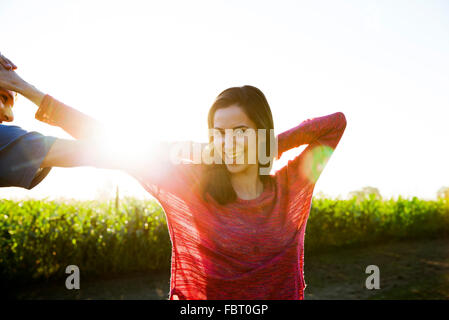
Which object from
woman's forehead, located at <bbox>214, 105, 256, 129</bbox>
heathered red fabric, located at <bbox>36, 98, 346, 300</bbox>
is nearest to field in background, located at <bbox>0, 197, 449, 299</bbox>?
heathered red fabric, located at <bbox>36, 98, 346, 300</bbox>

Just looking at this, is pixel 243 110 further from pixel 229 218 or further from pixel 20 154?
pixel 20 154

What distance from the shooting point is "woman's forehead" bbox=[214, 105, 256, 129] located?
1.69 metres

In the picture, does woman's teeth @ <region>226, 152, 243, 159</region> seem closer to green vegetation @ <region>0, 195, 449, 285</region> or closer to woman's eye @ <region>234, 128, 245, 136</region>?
woman's eye @ <region>234, 128, 245, 136</region>

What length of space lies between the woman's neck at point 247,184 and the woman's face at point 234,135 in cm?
8

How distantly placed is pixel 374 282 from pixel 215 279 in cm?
695

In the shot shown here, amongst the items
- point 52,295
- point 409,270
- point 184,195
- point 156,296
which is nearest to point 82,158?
point 184,195

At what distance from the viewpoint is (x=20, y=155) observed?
97cm

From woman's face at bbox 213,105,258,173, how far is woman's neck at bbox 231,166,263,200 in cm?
8

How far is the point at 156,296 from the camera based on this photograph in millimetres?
6184

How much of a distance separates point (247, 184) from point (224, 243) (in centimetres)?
38

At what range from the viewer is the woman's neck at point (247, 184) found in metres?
1.77

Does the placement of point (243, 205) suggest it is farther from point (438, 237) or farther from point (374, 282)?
point (438, 237)

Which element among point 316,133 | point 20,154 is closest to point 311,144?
point 316,133

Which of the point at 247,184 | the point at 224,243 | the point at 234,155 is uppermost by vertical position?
the point at 234,155
